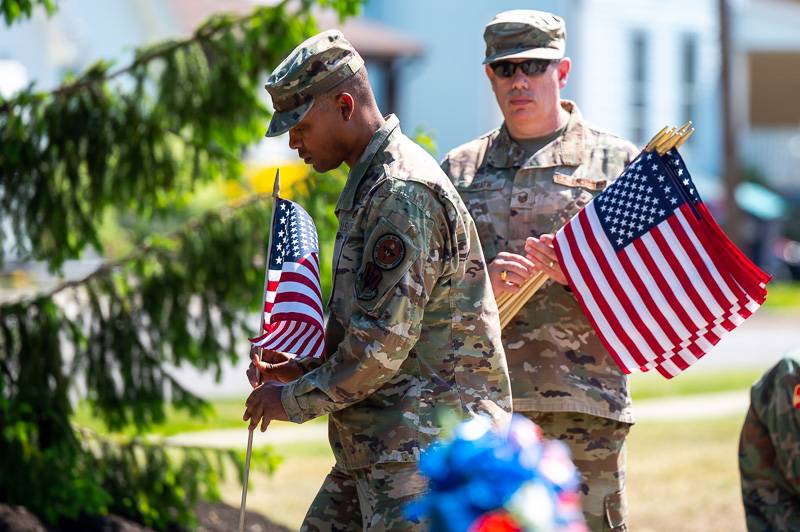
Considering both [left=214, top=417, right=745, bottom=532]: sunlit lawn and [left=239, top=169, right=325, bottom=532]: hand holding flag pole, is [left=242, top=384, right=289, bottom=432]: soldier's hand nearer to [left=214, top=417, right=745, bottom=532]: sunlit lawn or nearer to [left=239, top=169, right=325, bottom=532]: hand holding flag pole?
[left=239, top=169, right=325, bottom=532]: hand holding flag pole

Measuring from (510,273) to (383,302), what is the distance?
1.10 metres

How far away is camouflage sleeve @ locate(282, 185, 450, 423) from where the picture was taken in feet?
10.8

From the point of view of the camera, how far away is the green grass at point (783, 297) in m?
24.8

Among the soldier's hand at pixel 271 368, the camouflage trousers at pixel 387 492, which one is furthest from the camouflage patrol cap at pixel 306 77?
the camouflage trousers at pixel 387 492

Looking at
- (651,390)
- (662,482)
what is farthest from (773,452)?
(651,390)

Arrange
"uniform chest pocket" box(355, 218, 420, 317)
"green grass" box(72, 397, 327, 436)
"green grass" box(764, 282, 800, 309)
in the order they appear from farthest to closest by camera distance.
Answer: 1. "green grass" box(764, 282, 800, 309)
2. "green grass" box(72, 397, 327, 436)
3. "uniform chest pocket" box(355, 218, 420, 317)

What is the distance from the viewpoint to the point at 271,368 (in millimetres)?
3703

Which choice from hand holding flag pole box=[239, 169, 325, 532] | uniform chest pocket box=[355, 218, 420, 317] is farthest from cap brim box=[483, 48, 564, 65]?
uniform chest pocket box=[355, 218, 420, 317]

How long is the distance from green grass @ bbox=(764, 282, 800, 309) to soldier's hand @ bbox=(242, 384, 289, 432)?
21.4 m

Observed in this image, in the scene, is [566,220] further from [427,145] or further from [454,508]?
[454,508]

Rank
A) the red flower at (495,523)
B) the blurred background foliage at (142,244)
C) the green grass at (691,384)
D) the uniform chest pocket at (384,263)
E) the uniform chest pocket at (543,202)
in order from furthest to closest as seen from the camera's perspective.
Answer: the green grass at (691,384)
the blurred background foliage at (142,244)
the uniform chest pocket at (543,202)
the uniform chest pocket at (384,263)
the red flower at (495,523)

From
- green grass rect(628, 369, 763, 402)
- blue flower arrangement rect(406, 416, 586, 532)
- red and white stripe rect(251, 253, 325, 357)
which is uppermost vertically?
blue flower arrangement rect(406, 416, 586, 532)

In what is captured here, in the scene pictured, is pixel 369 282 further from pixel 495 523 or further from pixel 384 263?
pixel 495 523

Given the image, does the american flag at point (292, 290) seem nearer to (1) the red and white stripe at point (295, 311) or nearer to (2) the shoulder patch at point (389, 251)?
(1) the red and white stripe at point (295, 311)
